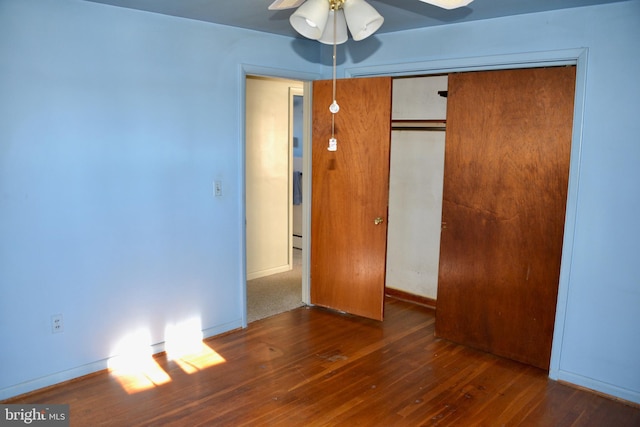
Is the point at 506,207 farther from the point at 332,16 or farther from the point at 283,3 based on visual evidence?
the point at 283,3

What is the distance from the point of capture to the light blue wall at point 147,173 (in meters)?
2.74

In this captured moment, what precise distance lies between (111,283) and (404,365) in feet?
6.67

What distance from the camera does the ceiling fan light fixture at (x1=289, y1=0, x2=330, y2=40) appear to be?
204cm

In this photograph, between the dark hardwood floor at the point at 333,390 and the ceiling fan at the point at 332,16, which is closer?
the ceiling fan at the point at 332,16

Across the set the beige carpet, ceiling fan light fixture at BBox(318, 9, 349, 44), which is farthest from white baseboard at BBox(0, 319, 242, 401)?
ceiling fan light fixture at BBox(318, 9, 349, 44)

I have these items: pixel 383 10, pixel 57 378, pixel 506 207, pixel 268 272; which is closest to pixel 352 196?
pixel 506 207

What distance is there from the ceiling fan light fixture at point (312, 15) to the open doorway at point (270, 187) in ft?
8.82

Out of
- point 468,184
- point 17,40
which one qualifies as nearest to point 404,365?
point 468,184

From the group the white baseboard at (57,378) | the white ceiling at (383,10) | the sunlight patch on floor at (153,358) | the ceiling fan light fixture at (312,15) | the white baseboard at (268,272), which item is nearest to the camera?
the ceiling fan light fixture at (312,15)

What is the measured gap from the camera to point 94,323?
10.1 ft

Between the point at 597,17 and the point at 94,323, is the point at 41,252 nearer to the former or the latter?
the point at 94,323

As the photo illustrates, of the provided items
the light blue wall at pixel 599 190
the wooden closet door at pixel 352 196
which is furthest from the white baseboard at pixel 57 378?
the light blue wall at pixel 599 190

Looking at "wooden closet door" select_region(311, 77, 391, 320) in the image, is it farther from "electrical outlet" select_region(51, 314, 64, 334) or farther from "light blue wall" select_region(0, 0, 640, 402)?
"electrical outlet" select_region(51, 314, 64, 334)

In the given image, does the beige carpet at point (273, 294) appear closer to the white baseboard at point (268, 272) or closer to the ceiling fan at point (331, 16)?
the white baseboard at point (268, 272)
